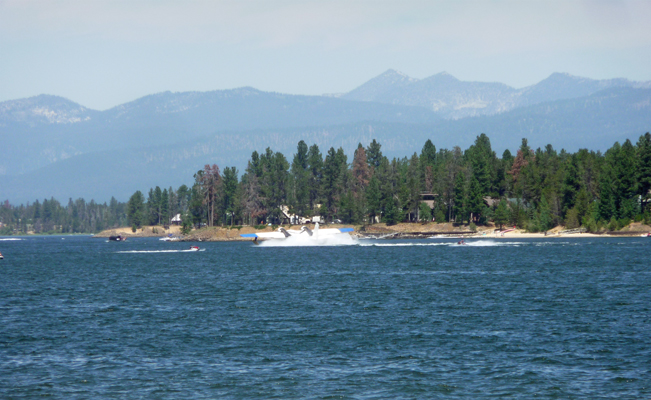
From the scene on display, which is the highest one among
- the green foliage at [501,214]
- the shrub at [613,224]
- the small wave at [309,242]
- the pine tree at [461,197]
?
the pine tree at [461,197]

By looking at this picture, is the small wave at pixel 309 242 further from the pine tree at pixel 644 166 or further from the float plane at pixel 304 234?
the pine tree at pixel 644 166

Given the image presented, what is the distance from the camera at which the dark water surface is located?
99.1 feet

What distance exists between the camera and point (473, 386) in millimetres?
29766

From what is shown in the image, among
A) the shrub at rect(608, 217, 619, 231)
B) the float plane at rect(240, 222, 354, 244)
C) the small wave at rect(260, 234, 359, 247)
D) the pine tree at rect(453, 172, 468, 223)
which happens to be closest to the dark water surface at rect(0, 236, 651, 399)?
the small wave at rect(260, 234, 359, 247)

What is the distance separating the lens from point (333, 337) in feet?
134

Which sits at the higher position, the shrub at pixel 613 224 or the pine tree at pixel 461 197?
the pine tree at pixel 461 197

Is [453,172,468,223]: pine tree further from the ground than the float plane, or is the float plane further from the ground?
[453,172,468,223]: pine tree

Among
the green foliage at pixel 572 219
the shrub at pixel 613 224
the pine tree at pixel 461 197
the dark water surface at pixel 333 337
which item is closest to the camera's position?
the dark water surface at pixel 333 337

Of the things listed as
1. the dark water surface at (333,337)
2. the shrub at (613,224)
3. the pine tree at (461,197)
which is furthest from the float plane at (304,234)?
the dark water surface at (333,337)

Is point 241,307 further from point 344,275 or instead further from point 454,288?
point 344,275

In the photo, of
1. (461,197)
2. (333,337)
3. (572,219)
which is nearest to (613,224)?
(572,219)

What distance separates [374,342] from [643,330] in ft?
51.6

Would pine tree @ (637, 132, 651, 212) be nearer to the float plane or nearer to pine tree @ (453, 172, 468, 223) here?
pine tree @ (453, 172, 468, 223)

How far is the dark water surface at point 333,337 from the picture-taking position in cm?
3022
